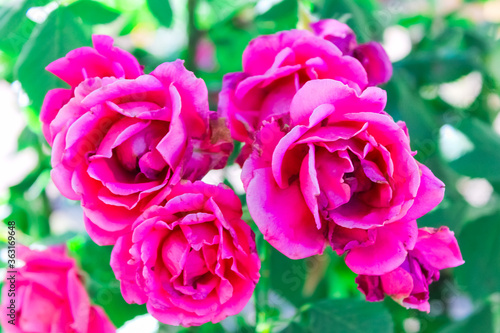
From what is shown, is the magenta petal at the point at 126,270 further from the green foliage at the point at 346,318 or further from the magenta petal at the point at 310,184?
the green foliage at the point at 346,318

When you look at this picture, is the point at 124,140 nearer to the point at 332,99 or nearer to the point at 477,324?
the point at 332,99

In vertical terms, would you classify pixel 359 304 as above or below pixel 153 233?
below

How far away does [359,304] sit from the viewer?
51cm

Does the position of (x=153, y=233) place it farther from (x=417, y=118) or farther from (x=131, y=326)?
(x=417, y=118)

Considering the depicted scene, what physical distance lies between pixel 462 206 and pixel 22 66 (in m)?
0.58

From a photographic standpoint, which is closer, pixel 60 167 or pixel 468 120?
pixel 60 167

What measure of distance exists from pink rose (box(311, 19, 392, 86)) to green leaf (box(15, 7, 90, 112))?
9.7 inches

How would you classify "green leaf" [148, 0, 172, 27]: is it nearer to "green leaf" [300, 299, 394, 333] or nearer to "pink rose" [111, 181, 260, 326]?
"pink rose" [111, 181, 260, 326]

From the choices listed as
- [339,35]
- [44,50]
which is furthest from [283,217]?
[44,50]

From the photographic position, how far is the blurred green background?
50 cm

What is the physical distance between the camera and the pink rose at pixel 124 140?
1.05 ft

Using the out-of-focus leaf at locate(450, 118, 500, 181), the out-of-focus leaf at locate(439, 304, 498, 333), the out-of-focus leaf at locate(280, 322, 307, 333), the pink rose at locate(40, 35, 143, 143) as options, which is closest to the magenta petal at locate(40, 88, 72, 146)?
the pink rose at locate(40, 35, 143, 143)

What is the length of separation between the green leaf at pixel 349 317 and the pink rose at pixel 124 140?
0.86 ft

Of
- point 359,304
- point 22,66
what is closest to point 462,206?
point 359,304
